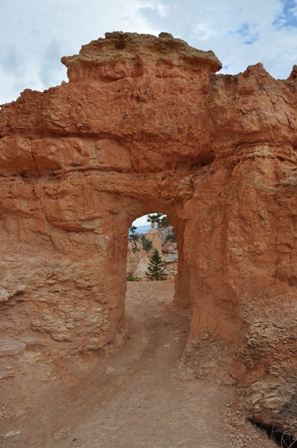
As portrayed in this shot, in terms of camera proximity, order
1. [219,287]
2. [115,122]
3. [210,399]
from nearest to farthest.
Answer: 1. [210,399]
2. [219,287]
3. [115,122]

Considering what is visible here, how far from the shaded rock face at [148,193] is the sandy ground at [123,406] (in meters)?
0.52

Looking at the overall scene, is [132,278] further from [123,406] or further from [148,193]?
[123,406]

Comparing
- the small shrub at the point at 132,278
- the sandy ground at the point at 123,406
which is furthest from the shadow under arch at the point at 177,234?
the small shrub at the point at 132,278

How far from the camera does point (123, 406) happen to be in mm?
6645

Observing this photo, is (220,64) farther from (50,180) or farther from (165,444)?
(165,444)

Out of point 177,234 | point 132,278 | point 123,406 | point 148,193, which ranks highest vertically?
point 148,193

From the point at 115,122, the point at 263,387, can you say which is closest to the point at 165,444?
the point at 263,387

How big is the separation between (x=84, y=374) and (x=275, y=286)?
516cm

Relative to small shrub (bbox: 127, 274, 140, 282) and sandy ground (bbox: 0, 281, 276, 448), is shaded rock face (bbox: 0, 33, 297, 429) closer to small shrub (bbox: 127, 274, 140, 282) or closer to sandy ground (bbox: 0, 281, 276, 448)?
sandy ground (bbox: 0, 281, 276, 448)

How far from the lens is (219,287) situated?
729 centimetres

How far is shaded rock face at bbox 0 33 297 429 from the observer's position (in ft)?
21.8

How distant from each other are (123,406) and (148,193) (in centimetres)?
530

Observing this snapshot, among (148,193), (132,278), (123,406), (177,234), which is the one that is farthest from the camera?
(132,278)

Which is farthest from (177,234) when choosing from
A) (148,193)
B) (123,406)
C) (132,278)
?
(132,278)
